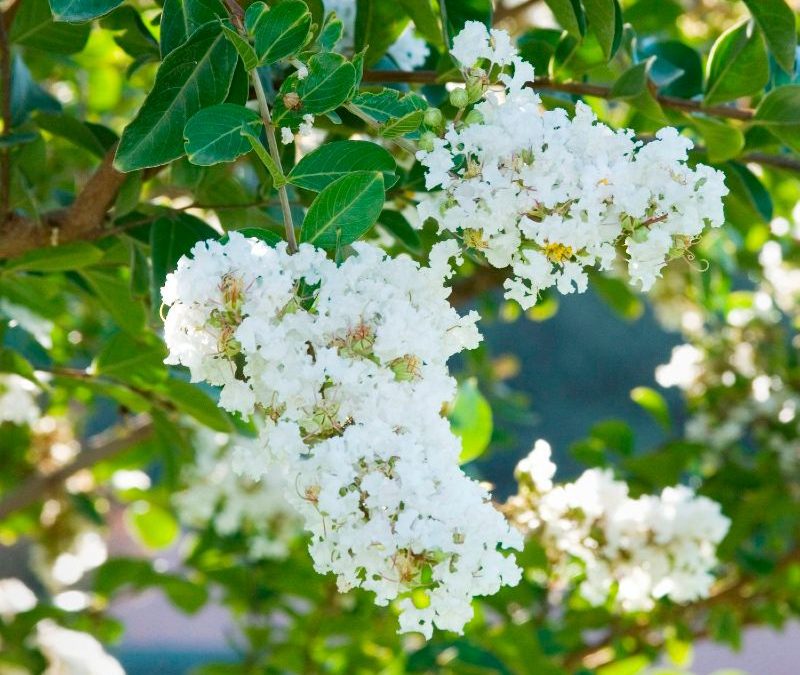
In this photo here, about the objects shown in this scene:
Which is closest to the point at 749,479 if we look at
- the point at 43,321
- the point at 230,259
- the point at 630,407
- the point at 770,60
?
the point at 770,60

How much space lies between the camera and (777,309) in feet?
6.40

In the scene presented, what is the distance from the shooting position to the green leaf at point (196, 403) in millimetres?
973

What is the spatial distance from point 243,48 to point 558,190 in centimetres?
20

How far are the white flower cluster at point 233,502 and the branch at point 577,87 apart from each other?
0.95 meters

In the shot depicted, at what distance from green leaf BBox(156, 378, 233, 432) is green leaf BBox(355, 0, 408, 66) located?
1.04 ft

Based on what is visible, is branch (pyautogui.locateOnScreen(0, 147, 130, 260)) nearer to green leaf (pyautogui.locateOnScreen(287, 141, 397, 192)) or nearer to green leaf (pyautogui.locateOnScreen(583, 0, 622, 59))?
green leaf (pyautogui.locateOnScreen(287, 141, 397, 192))

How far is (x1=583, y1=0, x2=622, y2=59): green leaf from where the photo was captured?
2.65 feet

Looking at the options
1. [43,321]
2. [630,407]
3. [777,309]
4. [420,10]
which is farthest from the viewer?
[630,407]

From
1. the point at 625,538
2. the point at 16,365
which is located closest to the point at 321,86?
the point at 16,365

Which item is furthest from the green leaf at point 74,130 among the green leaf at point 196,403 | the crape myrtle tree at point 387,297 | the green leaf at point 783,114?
the green leaf at point 783,114

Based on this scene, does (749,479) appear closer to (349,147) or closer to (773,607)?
(773,607)

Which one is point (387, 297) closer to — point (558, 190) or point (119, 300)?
point (558, 190)

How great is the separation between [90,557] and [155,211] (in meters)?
1.28

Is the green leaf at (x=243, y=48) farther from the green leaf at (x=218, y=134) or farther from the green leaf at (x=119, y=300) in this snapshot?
the green leaf at (x=119, y=300)
